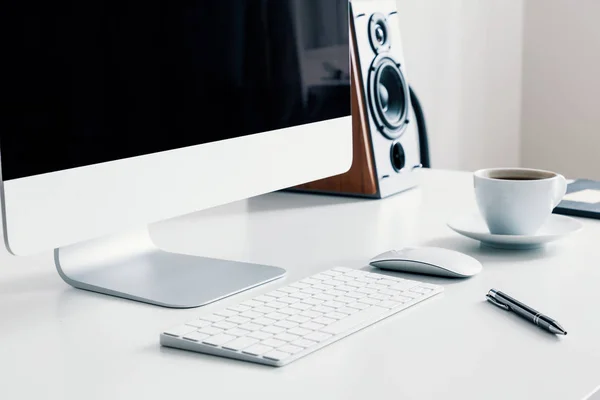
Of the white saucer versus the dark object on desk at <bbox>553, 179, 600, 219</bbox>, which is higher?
the white saucer

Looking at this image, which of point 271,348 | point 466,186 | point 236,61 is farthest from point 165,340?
point 466,186

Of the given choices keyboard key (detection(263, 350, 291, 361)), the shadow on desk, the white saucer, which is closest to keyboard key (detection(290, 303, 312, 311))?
keyboard key (detection(263, 350, 291, 361))

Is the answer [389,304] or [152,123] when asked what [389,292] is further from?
[152,123]

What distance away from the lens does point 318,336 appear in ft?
2.21

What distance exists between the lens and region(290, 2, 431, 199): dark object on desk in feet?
4.23

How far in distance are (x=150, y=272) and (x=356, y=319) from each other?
26 cm

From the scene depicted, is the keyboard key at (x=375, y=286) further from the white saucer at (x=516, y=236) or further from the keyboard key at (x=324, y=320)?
the white saucer at (x=516, y=236)

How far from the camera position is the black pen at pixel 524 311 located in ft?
2.30

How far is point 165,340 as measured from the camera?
2.22ft

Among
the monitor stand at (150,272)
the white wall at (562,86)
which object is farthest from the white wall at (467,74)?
the monitor stand at (150,272)

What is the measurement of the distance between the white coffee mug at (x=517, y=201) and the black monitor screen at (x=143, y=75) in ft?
0.74

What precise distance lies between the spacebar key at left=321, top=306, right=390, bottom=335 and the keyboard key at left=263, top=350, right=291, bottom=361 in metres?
0.06

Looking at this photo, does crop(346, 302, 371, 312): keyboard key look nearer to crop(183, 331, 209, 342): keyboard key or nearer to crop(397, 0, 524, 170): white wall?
crop(183, 331, 209, 342): keyboard key

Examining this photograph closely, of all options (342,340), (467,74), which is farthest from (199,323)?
(467,74)
